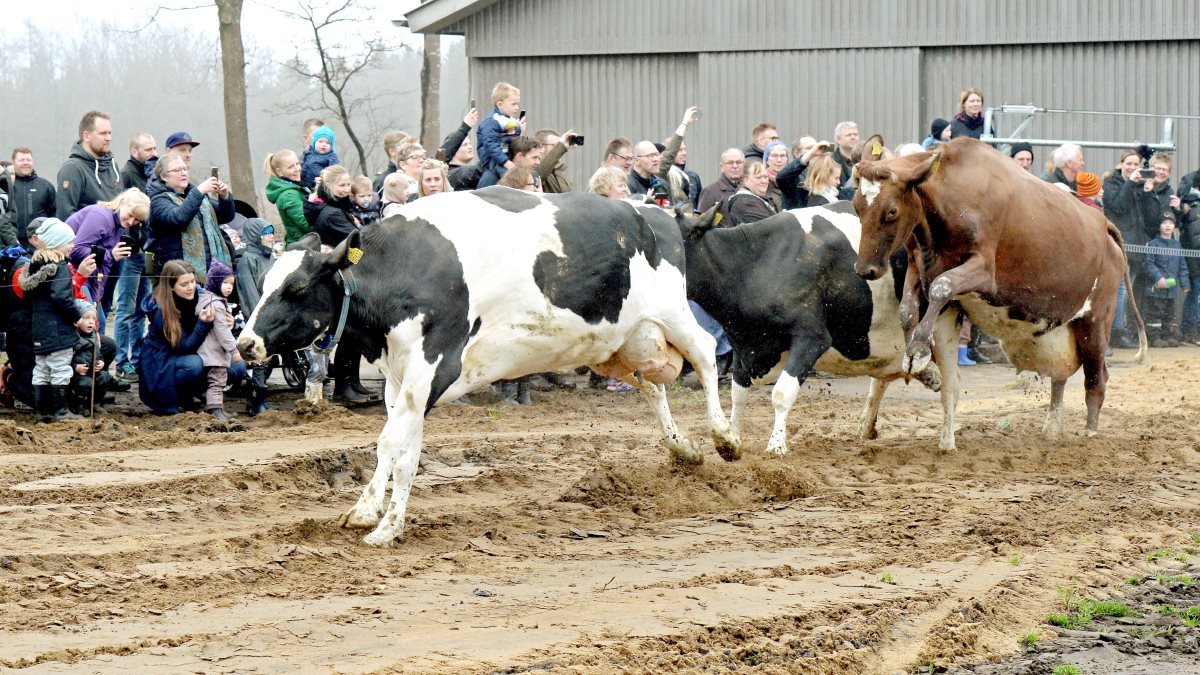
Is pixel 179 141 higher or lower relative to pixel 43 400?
higher

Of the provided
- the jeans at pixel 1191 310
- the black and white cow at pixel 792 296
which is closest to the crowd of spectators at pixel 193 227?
the black and white cow at pixel 792 296

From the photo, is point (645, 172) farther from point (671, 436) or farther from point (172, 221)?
point (671, 436)

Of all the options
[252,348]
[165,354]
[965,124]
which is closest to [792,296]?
[252,348]

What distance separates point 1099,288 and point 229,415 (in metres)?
6.57

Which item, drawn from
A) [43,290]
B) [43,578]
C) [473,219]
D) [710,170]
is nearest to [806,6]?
[710,170]

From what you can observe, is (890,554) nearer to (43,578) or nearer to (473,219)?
(473,219)

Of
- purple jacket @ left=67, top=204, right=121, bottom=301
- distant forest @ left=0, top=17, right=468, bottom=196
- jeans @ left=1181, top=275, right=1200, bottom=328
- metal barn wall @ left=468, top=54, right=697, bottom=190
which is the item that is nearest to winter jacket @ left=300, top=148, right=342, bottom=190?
purple jacket @ left=67, top=204, right=121, bottom=301

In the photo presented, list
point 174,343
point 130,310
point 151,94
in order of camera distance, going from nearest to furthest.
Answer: point 174,343 → point 130,310 → point 151,94

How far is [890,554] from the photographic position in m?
7.29

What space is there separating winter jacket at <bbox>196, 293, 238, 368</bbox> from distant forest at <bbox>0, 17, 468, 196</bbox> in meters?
24.9

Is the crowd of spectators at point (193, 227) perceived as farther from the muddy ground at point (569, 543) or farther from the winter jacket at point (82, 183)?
the muddy ground at point (569, 543)

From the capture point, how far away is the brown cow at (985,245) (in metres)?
9.31

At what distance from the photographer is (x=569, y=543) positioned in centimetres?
752

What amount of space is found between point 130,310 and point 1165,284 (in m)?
11.4
